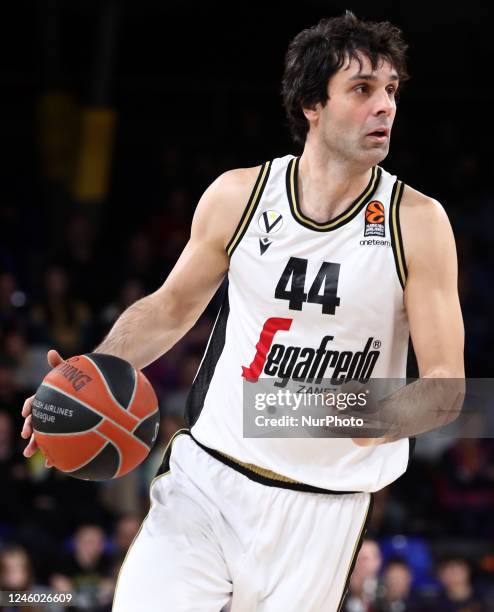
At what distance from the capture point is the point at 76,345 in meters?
10.1

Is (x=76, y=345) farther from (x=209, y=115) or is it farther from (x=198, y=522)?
(x=198, y=522)

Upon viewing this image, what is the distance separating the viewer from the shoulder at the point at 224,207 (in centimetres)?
427

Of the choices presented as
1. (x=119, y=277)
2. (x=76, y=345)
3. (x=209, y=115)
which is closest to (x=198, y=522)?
(x=76, y=345)

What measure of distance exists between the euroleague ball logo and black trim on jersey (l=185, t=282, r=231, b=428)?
64cm

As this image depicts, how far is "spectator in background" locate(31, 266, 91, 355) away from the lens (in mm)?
10008

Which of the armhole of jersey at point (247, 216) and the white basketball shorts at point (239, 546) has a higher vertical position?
the armhole of jersey at point (247, 216)

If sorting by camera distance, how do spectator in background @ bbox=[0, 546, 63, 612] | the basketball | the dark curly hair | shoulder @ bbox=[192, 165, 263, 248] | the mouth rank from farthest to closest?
spectator in background @ bbox=[0, 546, 63, 612] < shoulder @ bbox=[192, 165, 263, 248] < the dark curly hair < the mouth < the basketball

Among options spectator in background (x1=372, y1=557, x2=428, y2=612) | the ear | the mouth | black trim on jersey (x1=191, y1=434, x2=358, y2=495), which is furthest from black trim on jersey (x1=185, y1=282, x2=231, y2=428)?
spectator in background (x1=372, y1=557, x2=428, y2=612)

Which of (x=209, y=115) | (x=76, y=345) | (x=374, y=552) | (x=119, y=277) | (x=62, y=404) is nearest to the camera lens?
(x=62, y=404)

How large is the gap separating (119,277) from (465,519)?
13.2ft
